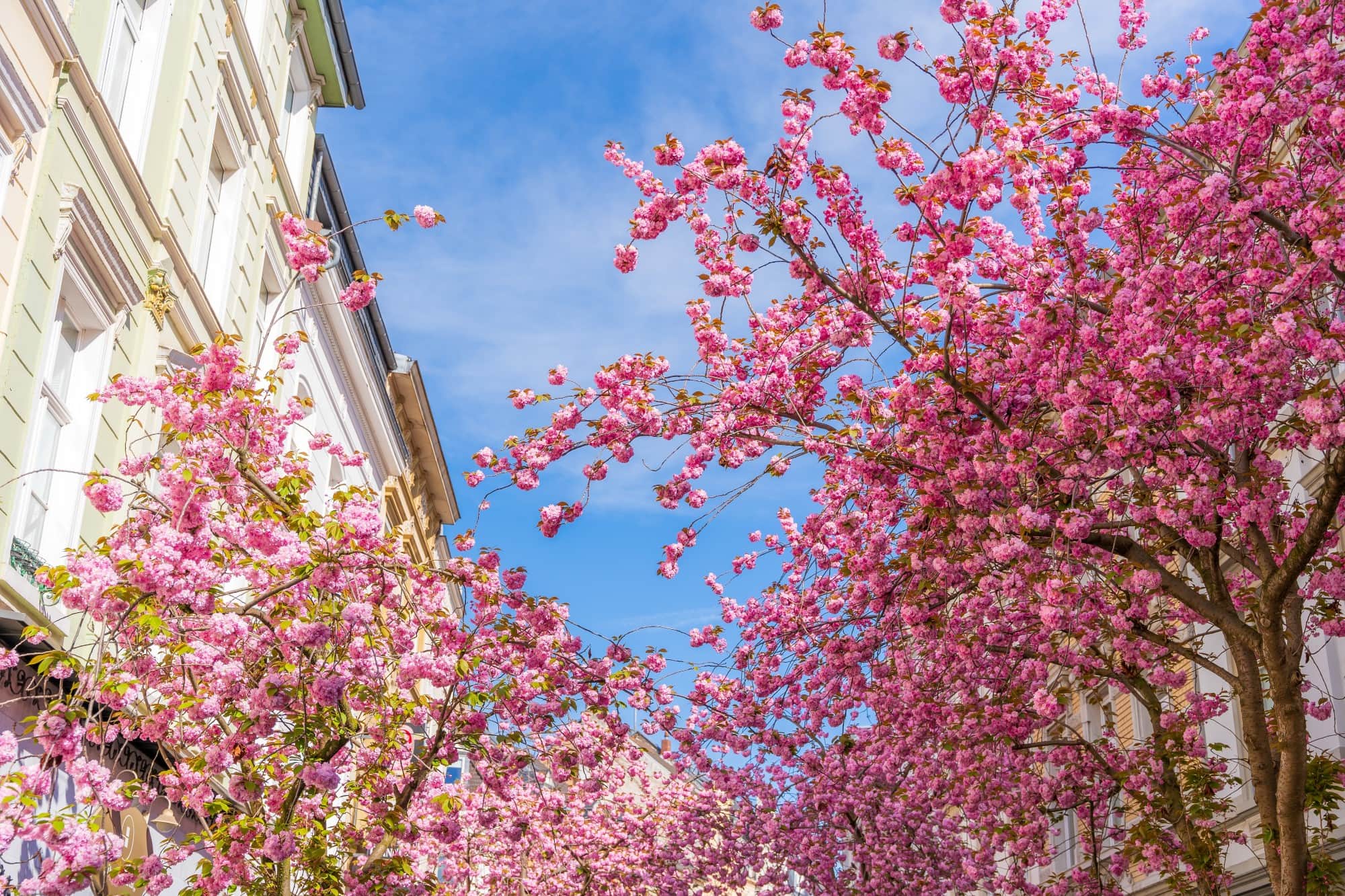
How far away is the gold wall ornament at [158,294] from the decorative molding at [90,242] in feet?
0.91

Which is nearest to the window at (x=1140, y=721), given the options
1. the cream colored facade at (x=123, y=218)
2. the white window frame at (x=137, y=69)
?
the cream colored facade at (x=123, y=218)

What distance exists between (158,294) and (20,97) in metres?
3.46

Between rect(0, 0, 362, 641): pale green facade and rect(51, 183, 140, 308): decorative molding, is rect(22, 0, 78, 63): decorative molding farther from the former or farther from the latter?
rect(51, 183, 140, 308): decorative molding

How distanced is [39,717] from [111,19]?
27.2ft

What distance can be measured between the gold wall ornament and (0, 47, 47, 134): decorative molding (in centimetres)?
274

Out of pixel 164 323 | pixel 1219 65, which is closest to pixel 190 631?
pixel 164 323

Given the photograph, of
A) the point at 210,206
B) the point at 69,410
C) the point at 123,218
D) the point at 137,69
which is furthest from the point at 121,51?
the point at 69,410

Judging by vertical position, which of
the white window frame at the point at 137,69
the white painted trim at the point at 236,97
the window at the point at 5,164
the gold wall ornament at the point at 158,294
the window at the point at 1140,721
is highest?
the white painted trim at the point at 236,97

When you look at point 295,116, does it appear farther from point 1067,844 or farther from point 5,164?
point 1067,844

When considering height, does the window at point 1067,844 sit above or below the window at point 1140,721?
below

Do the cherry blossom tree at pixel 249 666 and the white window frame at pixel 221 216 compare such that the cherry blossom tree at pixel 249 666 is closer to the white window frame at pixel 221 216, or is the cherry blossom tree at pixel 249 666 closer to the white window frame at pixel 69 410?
the white window frame at pixel 69 410

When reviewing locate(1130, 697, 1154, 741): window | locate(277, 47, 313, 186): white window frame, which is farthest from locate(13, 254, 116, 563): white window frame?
locate(1130, 697, 1154, 741): window

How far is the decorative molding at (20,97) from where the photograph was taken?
10227mm

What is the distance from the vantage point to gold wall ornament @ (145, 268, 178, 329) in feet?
44.9
